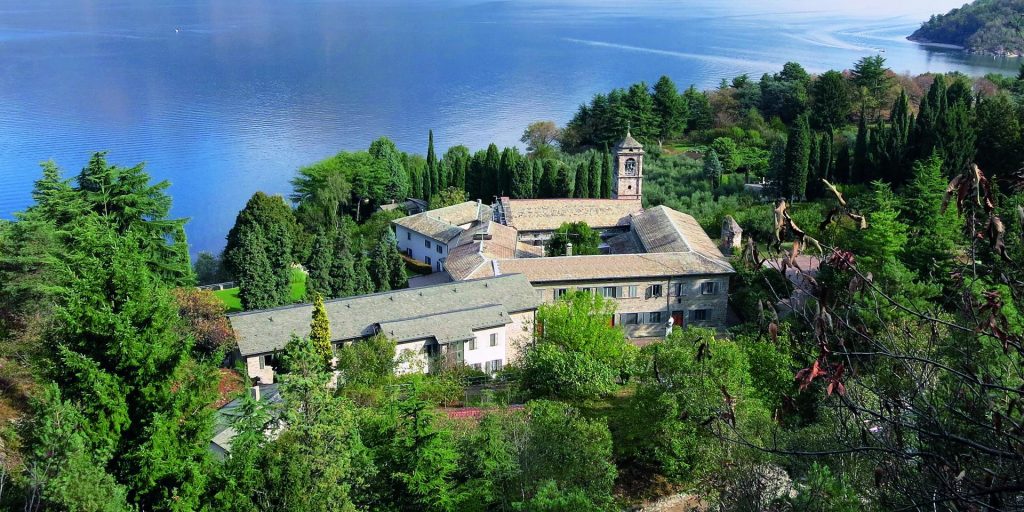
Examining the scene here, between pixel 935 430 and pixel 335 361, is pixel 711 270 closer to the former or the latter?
pixel 335 361

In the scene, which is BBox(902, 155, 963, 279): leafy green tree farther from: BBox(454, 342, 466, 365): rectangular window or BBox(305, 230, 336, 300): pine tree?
BBox(305, 230, 336, 300): pine tree

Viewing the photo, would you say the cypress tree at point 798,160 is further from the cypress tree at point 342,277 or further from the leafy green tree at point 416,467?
the leafy green tree at point 416,467

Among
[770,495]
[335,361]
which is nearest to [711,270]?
[335,361]

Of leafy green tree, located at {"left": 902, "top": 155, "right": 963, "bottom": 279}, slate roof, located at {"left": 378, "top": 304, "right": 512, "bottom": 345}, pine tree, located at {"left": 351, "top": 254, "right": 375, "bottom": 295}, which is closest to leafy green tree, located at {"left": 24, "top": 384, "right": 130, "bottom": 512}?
slate roof, located at {"left": 378, "top": 304, "right": 512, "bottom": 345}

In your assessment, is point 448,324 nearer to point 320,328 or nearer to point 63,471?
point 320,328

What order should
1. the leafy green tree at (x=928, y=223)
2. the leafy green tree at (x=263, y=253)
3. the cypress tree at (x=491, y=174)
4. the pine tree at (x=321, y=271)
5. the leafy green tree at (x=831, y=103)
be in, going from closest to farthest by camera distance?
the leafy green tree at (x=928, y=223), the leafy green tree at (x=263, y=253), the pine tree at (x=321, y=271), the cypress tree at (x=491, y=174), the leafy green tree at (x=831, y=103)

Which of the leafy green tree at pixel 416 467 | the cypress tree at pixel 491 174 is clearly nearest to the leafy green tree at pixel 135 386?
the leafy green tree at pixel 416 467
